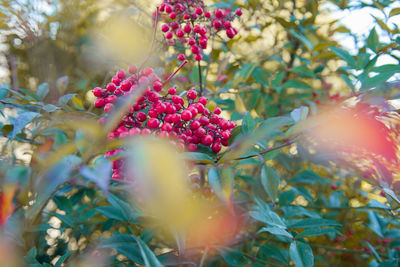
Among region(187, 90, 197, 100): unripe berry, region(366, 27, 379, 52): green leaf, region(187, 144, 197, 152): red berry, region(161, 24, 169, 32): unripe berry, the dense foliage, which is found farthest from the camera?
region(161, 24, 169, 32): unripe berry

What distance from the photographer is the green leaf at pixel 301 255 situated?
2.17ft

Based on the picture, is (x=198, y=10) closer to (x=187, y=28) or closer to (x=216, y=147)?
(x=187, y=28)

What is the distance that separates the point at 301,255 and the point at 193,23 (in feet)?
2.63

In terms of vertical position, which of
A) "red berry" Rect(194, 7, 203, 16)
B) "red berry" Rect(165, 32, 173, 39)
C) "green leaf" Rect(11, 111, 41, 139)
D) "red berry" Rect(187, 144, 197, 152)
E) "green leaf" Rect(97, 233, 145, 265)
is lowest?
"green leaf" Rect(97, 233, 145, 265)

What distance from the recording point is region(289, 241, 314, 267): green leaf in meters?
0.66

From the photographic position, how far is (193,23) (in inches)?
39.6

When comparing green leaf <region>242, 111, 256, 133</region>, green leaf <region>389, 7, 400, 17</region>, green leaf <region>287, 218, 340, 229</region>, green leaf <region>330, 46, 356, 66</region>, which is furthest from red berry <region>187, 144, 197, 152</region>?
green leaf <region>389, 7, 400, 17</region>

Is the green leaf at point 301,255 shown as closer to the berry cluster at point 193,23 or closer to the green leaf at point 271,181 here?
the green leaf at point 271,181

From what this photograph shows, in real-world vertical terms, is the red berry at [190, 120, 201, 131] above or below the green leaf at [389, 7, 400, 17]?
below

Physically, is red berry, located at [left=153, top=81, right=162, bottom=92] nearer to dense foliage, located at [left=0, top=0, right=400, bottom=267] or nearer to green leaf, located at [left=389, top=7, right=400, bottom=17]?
dense foliage, located at [left=0, top=0, right=400, bottom=267]

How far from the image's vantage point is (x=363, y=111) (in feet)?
2.02

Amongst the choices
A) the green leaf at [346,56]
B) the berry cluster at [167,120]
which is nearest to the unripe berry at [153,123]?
the berry cluster at [167,120]

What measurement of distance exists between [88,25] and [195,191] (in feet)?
5.67

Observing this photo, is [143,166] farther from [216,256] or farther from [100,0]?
[100,0]
